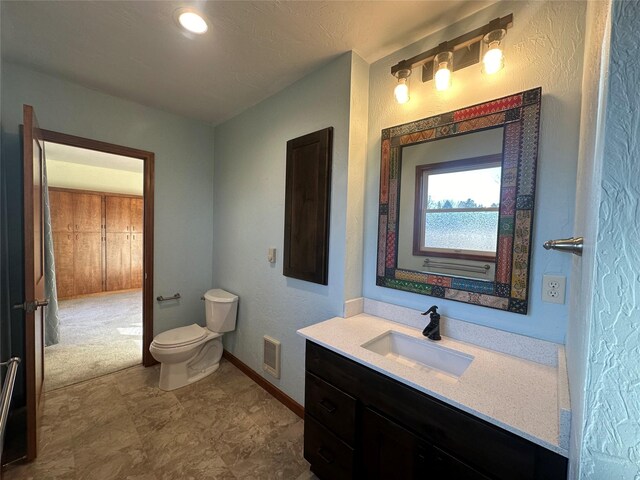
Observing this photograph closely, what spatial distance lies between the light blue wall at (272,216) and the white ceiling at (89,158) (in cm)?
207

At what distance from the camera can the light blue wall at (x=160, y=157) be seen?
1898 millimetres

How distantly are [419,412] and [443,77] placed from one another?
4.92 feet

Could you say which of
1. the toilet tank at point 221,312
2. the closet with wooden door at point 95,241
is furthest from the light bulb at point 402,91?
the closet with wooden door at point 95,241

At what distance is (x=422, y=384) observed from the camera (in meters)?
0.98

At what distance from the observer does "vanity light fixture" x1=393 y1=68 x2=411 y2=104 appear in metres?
1.48

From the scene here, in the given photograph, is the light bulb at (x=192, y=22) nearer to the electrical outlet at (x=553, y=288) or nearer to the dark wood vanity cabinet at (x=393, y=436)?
the dark wood vanity cabinet at (x=393, y=436)

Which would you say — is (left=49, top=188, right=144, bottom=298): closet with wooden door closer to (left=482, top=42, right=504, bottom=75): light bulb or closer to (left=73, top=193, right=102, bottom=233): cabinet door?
(left=73, top=193, right=102, bottom=233): cabinet door

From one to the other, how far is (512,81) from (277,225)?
1650 millimetres

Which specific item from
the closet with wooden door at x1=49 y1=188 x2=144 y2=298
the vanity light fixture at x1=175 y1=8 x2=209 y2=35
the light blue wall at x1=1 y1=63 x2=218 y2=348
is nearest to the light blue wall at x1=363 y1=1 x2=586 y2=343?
the vanity light fixture at x1=175 y1=8 x2=209 y2=35

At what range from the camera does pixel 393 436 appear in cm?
109

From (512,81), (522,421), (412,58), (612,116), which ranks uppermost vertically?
(412,58)

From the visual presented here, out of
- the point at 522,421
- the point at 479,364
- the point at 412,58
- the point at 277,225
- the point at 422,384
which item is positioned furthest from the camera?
the point at 277,225

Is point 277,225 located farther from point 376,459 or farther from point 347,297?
point 376,459

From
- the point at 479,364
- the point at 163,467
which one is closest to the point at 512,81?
the point at 479,364
